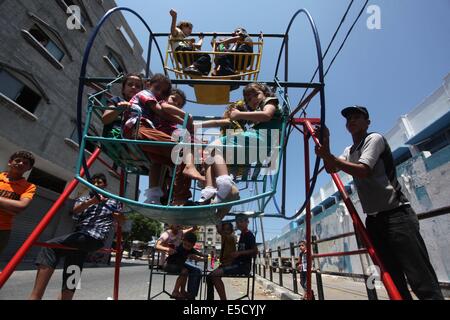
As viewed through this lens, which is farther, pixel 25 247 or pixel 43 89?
pixel 43 89

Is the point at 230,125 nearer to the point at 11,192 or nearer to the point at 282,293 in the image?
the point at 11,192

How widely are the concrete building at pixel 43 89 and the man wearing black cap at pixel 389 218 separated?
10.7 metres

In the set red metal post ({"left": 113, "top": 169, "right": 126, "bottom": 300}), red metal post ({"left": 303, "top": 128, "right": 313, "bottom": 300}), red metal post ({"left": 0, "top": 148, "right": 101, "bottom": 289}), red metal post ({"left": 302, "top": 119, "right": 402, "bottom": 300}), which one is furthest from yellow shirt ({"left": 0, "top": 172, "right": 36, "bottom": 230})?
red metal post ({"left": 302, "top": 119, "right": 402, "bottom": 300})

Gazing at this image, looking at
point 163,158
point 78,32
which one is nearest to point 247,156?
point 163,158

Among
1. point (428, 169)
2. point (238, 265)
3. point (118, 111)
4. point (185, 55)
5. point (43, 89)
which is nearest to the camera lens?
point (118, 111)

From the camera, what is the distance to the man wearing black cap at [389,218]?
1661mm

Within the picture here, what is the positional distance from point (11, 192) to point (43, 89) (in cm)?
1092

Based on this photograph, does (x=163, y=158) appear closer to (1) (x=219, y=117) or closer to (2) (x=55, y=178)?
(1) (x=219, y=117)

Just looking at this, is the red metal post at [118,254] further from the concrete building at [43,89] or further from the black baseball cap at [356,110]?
the concrete building at [43,89]

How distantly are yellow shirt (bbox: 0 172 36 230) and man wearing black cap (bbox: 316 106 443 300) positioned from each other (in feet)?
10.3

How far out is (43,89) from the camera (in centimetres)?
1159

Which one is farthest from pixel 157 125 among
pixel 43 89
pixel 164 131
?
pixel 43 89

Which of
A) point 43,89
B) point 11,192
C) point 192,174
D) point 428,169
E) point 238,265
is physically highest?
point 43,89

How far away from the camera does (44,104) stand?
1177cm
